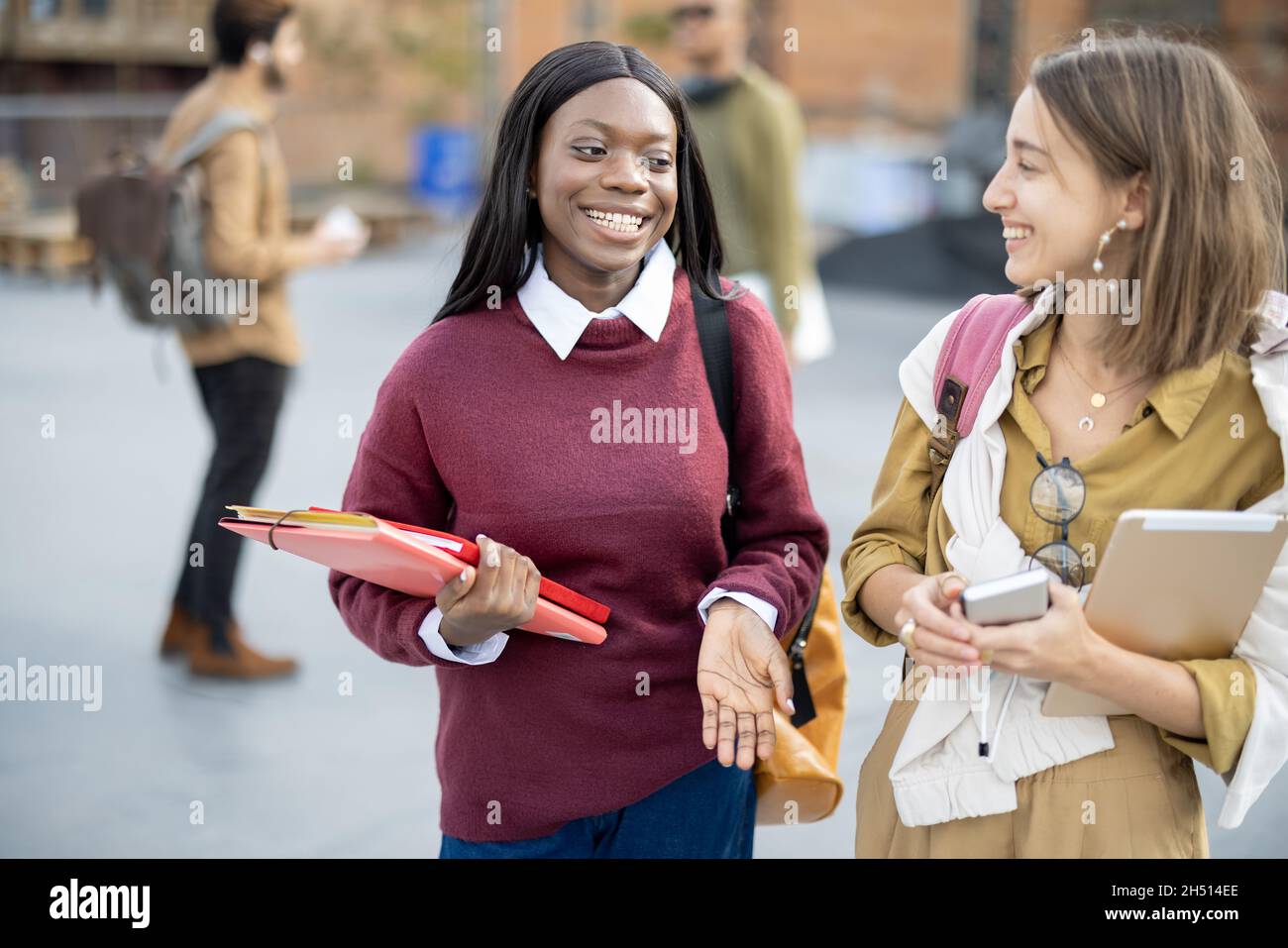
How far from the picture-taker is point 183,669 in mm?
4883

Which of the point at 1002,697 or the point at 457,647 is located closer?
the point at 1002,697

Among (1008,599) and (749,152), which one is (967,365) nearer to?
(1008,599)

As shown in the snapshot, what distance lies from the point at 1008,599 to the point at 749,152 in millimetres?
3187

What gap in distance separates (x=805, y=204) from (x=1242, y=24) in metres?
6.39

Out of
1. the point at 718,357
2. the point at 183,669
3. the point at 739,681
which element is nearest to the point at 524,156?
the point at 718,357

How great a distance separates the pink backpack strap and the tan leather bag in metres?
0.40

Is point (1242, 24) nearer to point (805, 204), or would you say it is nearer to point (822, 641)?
point (805, 204)

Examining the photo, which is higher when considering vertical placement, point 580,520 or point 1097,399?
point 1097,399

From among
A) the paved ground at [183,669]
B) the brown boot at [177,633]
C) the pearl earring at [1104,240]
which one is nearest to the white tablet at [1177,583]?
the pearl earring at [1104,240]

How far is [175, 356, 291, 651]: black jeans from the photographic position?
15.4 feet

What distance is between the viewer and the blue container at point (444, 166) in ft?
66.2

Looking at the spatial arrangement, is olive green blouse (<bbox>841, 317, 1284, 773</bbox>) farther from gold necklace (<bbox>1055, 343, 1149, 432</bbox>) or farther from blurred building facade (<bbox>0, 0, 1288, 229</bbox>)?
blurred building facade (<bbox>0, 0, 1288, 229</bbox>)

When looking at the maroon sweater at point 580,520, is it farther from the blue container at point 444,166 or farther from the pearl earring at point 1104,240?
the blue container at point 444,166

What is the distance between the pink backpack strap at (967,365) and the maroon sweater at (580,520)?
27 cm
